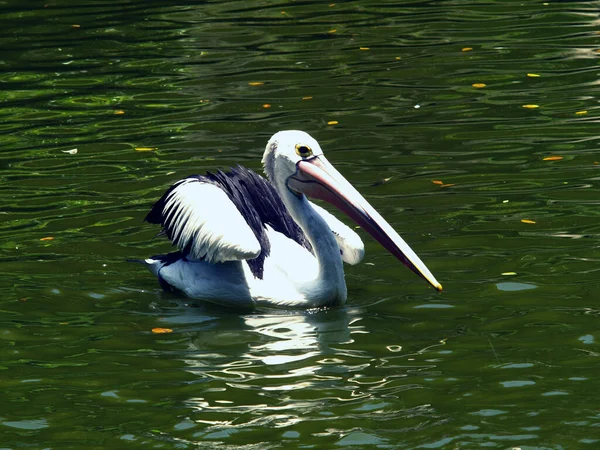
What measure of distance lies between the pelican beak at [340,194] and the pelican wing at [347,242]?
0.22m

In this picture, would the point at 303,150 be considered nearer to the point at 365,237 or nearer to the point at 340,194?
the point at 340,194

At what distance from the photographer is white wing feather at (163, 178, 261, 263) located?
6.93m

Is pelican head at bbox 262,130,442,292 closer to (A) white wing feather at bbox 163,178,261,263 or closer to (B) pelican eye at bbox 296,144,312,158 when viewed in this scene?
(B) pelican eye at bbox 296,144,312,158

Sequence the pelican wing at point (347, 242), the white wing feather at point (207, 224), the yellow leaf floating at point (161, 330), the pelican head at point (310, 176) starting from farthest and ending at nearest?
the pelican wing at point (347, 242) < the pelican head at point (310, 176) < the white wing feather at point (207, 224) < the yellow leaf floating at point (161, 330)

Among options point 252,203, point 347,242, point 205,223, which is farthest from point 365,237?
point 205,223

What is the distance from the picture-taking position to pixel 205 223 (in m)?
7.13

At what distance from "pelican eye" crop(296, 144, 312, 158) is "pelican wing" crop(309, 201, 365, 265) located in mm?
350

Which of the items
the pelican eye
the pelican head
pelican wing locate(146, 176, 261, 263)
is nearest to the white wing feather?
pelican wing locate(146, 176, 261, 263)

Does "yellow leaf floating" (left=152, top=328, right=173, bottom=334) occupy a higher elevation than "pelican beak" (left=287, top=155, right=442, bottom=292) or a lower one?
lower

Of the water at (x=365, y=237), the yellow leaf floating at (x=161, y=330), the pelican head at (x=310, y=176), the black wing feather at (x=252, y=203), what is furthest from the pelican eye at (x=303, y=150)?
the yellow leaf floating at (x=161, y=330)

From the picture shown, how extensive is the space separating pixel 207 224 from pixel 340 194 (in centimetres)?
77

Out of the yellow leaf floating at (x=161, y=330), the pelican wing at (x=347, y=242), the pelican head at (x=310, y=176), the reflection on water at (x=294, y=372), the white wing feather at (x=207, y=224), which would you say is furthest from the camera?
the pelican wing at (x=347, y=242)

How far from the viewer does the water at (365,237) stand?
5.60 meters

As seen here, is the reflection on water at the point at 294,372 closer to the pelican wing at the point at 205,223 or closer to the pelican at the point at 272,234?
the pelican at the point at 272,234
